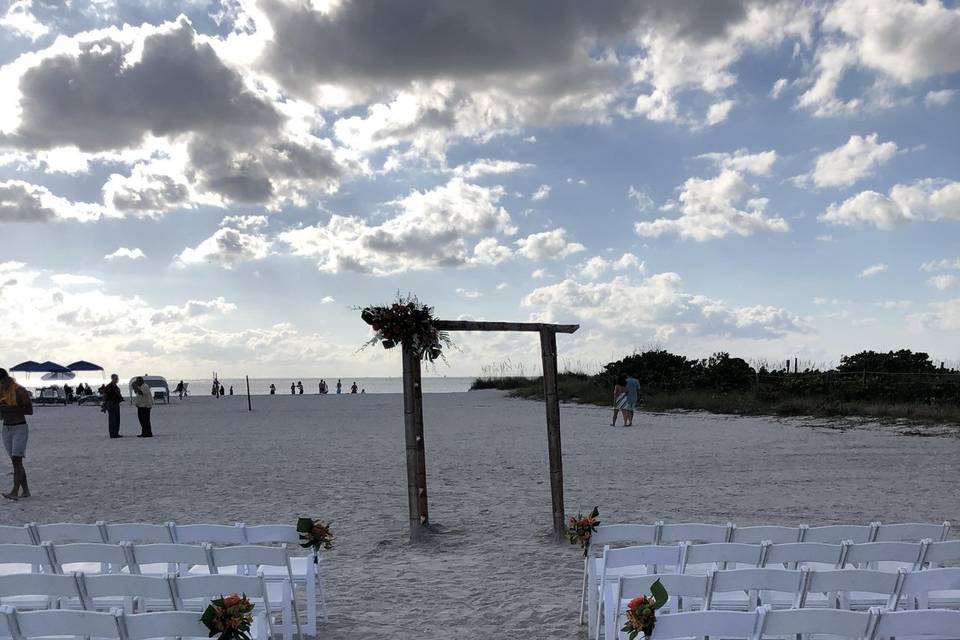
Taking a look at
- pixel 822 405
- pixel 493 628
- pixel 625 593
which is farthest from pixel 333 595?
pixel 822 405

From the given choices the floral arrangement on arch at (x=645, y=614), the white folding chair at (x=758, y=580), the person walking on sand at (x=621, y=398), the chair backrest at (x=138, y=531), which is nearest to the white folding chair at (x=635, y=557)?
the white folding chair at (x=758, y=580)

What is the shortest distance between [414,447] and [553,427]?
1541 mm

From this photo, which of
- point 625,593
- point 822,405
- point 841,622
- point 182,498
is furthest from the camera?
point 822,405

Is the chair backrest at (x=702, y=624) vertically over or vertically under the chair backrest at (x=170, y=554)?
under

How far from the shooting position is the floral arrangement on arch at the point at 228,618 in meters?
3.88

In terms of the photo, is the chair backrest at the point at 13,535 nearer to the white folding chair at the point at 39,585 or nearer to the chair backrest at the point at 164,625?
the white folding chair at the point at 39,585

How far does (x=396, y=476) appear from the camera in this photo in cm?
1509

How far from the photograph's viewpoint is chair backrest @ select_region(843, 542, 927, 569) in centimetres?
519

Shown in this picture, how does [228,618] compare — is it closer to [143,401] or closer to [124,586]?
[124,586]

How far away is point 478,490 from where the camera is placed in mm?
13234

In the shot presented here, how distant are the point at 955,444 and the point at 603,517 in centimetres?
1192

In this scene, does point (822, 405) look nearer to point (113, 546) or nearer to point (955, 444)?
point (955, 444)

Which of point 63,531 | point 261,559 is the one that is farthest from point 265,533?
A: point 63,531

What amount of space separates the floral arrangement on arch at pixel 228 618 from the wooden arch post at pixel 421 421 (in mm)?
5268
